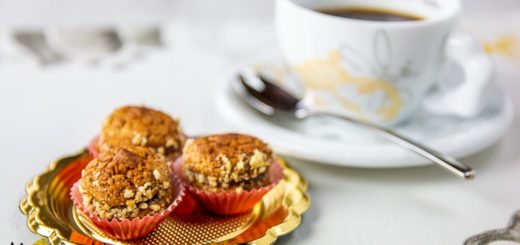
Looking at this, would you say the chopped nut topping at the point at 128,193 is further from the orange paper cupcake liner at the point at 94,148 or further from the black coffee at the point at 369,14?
the black coffee at the point at 369,14

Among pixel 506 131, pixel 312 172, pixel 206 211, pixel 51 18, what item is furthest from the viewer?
pixel 51 18

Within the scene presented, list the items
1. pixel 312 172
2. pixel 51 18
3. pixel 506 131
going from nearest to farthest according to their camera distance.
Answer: pixel 312 172 < pixel 506 131 < pixel 51 18

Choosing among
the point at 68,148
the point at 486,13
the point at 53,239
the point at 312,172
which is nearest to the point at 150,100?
the point at 68,148

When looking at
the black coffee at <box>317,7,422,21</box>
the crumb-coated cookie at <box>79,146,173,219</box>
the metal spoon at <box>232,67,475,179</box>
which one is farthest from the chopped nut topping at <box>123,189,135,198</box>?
the black coffee at <box>317,7,422,21</box>

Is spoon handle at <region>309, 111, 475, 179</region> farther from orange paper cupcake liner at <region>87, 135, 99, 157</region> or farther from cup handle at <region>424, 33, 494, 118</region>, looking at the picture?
orange paper cupcake liner at <region>87, 135, 99, 157</region>

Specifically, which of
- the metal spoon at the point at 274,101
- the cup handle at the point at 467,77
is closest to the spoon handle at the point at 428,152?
the metal spoon at the point at 274,101

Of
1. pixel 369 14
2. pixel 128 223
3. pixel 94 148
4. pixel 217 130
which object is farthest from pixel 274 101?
pixel 128 223

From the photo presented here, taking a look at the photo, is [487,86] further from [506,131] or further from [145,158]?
[145,158]

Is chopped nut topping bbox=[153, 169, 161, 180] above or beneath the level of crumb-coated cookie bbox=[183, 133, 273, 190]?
above
